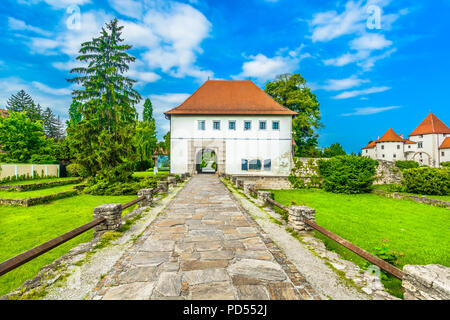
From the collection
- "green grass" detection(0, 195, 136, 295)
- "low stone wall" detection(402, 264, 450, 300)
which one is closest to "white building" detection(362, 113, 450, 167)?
"low stone wall" detection(402, 264, 450, 300)

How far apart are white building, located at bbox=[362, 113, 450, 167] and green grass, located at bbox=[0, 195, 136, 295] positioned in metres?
54.4

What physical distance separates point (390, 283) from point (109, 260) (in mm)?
4630

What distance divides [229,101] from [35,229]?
20.6m

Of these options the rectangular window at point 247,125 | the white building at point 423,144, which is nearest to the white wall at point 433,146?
the white building at point 423,144

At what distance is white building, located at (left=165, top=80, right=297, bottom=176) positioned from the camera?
2248 cm

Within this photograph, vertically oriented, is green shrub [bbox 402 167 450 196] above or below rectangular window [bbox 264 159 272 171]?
below

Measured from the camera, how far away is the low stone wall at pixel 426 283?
6.59 ft

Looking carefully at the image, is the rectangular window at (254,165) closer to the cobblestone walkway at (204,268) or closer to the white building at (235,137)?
the white building at (235,137)

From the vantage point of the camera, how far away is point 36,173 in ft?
64.8

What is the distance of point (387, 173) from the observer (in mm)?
22031

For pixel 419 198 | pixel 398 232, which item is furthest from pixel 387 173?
pixel 398 232

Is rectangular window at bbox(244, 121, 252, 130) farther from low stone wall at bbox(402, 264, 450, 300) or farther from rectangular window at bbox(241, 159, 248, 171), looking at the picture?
low stone wall at bbox(402, 264, 450, 300)

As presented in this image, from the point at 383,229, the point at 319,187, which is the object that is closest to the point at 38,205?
the point at 383,229

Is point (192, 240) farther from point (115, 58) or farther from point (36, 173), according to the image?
point (36, 173)
